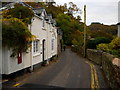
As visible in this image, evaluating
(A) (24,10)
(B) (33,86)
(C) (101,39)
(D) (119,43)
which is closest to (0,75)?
(B) (33,86)

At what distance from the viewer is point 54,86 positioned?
25.2ft

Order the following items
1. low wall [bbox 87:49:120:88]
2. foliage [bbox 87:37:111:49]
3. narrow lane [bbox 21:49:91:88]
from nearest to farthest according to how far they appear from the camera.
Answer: low wall [bbox 87:49:120:88], narrow lane [bbox 21:49:91:88], foliage [bbox 87:37:111:49]

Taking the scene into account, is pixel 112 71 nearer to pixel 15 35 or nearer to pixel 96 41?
pixel 15 35

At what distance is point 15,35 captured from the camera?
27.1 feet

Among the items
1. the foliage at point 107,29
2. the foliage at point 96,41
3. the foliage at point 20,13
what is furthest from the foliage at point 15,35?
the foliage at point 107,29

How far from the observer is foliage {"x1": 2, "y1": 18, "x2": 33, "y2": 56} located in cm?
798

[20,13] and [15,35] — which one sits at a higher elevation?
[20,13]

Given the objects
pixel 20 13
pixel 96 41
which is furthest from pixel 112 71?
pixel 96 41

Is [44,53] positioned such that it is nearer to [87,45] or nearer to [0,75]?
[0,75]

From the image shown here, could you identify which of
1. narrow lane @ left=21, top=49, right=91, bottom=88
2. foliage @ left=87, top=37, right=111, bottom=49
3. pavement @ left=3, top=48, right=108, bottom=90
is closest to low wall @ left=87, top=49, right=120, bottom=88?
pavement @ left=3, top=48, right=108, bottom=90

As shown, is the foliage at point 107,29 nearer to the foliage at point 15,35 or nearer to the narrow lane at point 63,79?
the narrow lane at point 63,79

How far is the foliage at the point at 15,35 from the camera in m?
7.98

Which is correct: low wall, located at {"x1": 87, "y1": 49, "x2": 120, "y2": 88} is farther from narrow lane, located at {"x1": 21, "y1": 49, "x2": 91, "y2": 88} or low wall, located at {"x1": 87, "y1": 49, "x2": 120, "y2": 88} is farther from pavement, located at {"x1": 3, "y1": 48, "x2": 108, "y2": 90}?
narrow lane, located at {"x1": 21, "y1": 49, "x2": 91, "y2": 88}

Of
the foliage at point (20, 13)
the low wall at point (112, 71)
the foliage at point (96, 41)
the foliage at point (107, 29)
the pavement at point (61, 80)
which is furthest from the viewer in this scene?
the foliage at point (107, 29)
